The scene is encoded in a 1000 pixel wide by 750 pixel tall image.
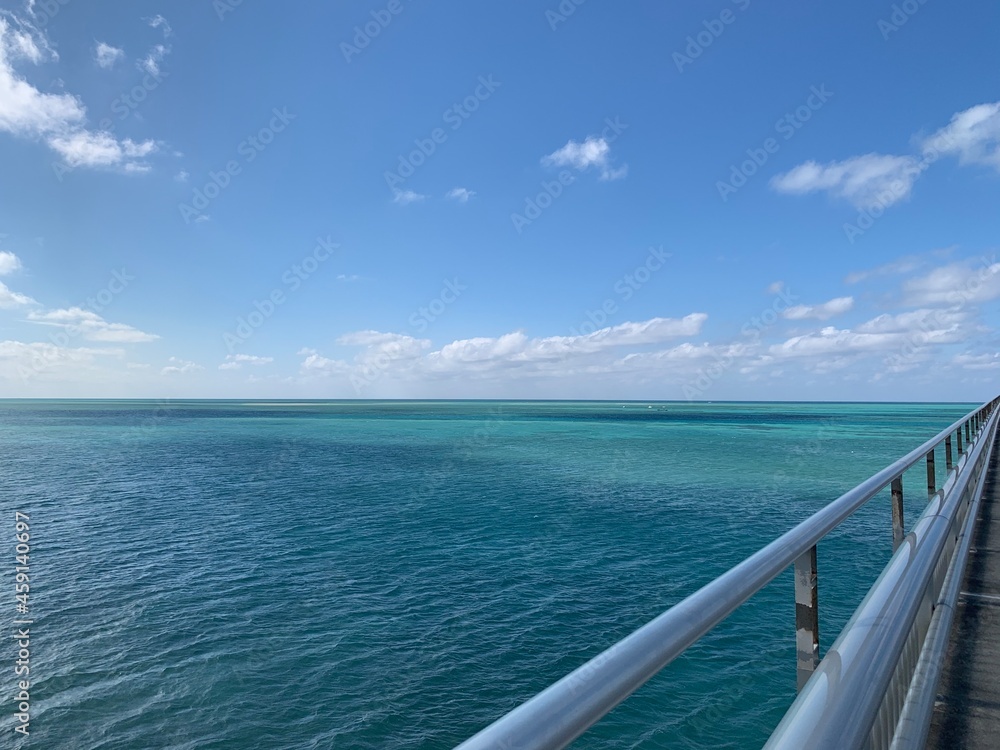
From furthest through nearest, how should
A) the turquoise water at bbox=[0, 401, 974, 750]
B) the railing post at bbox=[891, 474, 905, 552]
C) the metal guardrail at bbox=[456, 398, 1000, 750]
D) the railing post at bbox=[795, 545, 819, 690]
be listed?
the turquoise water at bbox=[0, 401, 974, 750], the railing post at bbox=[891, 474, 905, 552], the railing post at bbox=[795, 545, 819, 690], the metal guardrail at bbox=[456, 398, 1000, 750]

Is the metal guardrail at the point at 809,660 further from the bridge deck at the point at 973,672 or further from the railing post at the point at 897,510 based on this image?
the railing post at the point at 897,510

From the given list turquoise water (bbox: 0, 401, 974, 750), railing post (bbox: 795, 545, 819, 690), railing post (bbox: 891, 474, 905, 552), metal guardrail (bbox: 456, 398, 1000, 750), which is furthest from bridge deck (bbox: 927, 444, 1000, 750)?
turquoise water (bbox: 0, 401, 974, 750)

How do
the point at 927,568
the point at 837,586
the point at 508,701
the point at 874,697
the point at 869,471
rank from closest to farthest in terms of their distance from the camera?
the point at 874,697
the point at 927,568
the point at 508,701
the point at 837,586
the point at 869,471

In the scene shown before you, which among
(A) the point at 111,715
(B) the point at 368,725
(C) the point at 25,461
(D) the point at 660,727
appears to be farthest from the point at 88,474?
(D) the point at 660,727

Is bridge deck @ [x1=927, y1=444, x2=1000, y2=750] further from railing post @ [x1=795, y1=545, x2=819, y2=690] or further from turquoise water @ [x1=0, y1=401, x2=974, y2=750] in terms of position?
turquoise water @ [x1=0, y1=401, x2=974, y2=750]

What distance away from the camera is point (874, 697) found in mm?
1437

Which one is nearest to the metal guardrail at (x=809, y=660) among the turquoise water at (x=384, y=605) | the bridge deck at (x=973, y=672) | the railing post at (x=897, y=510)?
the bridge deck at (x=973, y=672)

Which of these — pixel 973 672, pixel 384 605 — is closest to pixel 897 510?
pixel 973 672

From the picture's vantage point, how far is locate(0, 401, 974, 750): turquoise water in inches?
351

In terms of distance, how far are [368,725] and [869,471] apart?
1404 inches

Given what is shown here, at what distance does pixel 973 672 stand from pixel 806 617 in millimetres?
1589

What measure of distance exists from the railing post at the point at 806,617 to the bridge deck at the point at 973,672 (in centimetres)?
72

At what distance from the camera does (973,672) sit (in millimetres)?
2871

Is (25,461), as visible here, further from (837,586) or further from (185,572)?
(837,586)
